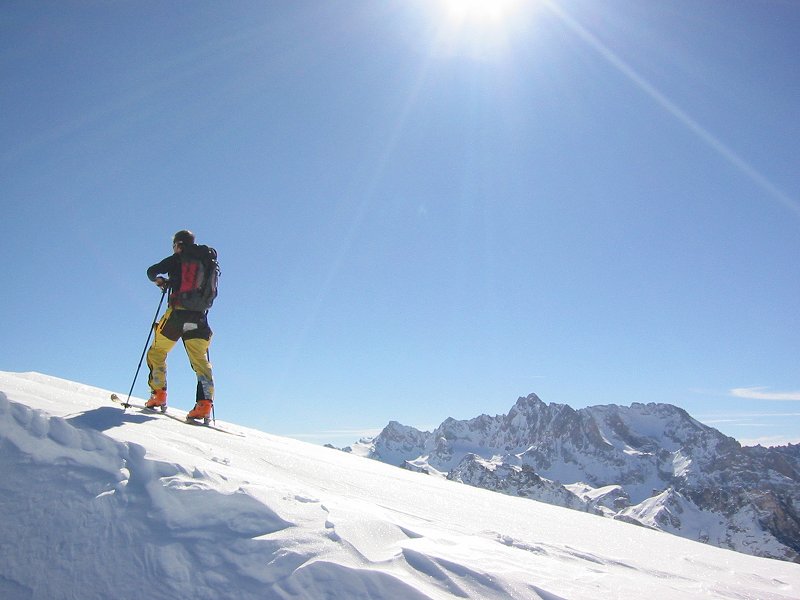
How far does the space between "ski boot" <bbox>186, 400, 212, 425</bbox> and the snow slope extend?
305 cm

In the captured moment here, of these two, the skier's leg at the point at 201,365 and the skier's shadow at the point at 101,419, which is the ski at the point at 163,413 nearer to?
the skier's leg at the point at 201,365

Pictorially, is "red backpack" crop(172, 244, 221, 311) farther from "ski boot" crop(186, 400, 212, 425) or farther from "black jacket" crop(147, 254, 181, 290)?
"ski boot" crop(186, 400, 212, 425)

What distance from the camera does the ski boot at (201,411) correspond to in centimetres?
851

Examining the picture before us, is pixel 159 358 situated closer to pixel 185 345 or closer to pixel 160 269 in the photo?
pixel 185 345

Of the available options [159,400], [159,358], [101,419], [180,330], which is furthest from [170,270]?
[101,419]

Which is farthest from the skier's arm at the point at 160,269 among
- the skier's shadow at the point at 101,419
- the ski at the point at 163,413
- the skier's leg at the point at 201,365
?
the skier's shadow at the point at 101,419

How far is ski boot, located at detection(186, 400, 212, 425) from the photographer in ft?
27.9

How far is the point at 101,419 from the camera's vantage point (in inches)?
197

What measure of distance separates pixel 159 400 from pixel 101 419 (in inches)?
161

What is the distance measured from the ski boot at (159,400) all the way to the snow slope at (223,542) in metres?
3.26

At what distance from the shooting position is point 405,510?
5488 mm

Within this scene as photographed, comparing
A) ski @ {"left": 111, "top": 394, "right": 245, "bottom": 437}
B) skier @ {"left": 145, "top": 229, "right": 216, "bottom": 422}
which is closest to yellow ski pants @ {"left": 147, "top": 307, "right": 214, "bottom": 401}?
skier @ {"left": 145, "top": 229, "right": 216, "bottom": 422}

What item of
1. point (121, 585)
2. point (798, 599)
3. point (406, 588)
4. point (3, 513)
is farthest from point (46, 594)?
point (798, 599)

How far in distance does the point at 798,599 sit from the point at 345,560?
177 inches
